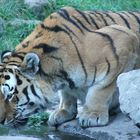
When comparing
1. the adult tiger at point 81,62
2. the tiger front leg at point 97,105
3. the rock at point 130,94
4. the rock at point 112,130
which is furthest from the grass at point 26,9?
the rock at point 130,94

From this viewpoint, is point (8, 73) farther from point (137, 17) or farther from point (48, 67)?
point (137, 17)

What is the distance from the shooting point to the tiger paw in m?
6.93

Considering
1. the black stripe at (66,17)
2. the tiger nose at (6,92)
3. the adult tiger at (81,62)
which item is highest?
the black stripe at (66,17)

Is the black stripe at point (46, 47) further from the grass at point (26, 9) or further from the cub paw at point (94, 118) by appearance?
the grass at point (26, 9)

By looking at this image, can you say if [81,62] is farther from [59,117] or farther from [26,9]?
[26,9]

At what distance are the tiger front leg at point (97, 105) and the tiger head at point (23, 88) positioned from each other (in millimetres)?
360

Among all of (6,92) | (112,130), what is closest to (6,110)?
(6,92)

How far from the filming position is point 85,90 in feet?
21.5

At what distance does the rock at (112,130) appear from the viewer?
6.29 m

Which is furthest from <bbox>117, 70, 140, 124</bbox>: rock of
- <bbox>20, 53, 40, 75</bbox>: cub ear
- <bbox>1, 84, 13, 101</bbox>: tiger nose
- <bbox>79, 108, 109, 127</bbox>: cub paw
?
<bbox>1, 84, 13, 101</bbox>: tiger nose

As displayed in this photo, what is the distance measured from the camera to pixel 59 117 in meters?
6.93

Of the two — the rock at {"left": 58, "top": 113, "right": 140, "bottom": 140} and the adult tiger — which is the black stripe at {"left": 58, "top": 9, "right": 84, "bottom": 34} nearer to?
the adult tiger

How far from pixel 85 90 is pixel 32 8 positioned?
553 centimetres

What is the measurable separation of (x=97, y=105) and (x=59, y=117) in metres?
0.60
